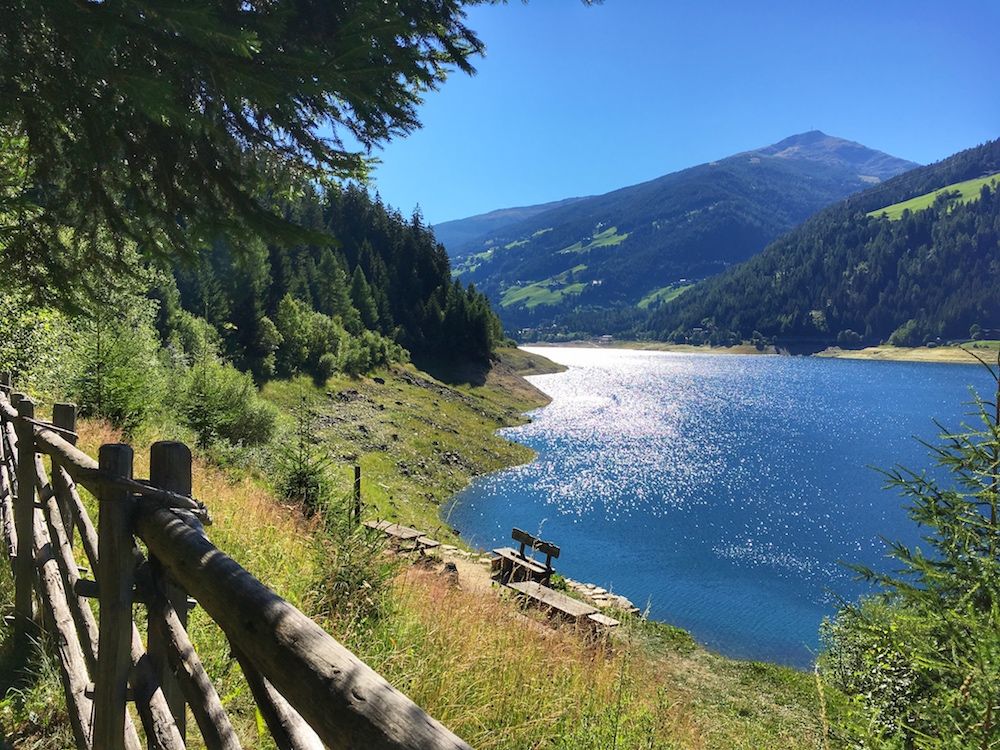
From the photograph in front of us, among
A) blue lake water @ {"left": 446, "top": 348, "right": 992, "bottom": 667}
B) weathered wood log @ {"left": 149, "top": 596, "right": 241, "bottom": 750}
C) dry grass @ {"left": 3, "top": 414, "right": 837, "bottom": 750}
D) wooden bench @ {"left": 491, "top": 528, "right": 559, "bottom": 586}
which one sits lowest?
blue lake water @ {"left": 446, "top": 348, "right": 992, "bottom": 667}

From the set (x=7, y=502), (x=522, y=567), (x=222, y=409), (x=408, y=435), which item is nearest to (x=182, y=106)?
(x=7, y=502)

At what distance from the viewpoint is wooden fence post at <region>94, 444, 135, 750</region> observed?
3113 mm

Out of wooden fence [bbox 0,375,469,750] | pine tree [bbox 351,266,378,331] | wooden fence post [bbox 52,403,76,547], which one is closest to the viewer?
wooden fence [bbox 0,375,469,750]

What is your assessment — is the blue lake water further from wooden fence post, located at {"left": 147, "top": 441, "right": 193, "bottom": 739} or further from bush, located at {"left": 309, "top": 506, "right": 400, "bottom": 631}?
wooden fence post, located at {"left": 147, "top": 441, "right": 193, "bottom": 739}

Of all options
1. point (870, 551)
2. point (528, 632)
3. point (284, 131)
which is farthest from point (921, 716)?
point (870, 551)

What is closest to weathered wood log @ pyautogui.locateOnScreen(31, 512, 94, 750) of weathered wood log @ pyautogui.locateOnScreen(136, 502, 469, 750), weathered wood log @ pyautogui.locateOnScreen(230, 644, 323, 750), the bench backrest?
weathered wood log @ pyautogui.locateOnScreen(136, 502, 469, 750)

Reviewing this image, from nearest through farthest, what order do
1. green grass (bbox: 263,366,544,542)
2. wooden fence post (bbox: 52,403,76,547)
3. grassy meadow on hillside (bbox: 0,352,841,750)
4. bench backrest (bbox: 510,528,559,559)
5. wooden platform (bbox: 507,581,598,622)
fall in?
1. grassy meadow on hillside (bbox: 0,352,841,750)
2. wooden fence post (bbox: 52,403,76,547)
3. wooden platform (bbox: 507,581,598,622)
4. bench backrest (bbox: 510,528,559,559)
5. green grass (bbox: 263,366,544,542)

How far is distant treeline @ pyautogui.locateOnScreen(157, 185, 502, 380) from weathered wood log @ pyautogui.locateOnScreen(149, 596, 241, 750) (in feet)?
81.8

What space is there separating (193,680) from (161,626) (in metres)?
0.43

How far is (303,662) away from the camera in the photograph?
1829 millimetres

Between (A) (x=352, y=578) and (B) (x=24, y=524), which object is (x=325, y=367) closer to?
(B) (x=24, y=524)

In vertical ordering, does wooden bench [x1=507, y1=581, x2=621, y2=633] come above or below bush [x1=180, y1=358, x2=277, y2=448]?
below

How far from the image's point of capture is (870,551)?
33062 mm

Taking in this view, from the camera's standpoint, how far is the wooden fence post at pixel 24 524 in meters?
5.57
